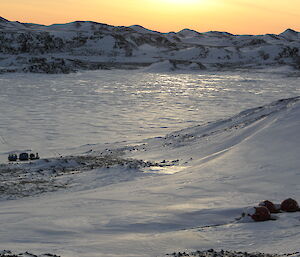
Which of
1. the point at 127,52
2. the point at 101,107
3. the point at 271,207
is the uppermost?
the point at 127,52

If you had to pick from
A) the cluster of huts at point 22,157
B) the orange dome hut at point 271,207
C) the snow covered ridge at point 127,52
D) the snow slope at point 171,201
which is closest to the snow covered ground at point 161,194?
the snow slope at point 171,201

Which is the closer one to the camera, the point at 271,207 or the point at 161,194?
the point at 271,207

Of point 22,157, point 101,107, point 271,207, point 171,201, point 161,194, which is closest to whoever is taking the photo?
point 271,207

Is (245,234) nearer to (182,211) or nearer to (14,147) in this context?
(182,211)

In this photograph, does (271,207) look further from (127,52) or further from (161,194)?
(127,52)

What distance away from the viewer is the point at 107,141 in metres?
17.8

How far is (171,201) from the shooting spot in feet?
25.9

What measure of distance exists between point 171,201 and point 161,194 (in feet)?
2.25

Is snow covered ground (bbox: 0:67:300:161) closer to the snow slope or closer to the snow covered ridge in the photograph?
the snow slope

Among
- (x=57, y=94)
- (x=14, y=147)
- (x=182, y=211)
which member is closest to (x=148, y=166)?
(x=182, y=211)

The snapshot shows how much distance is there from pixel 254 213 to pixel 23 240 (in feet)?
10.3

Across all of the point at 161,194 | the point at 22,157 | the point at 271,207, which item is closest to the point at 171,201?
the point at 161,194

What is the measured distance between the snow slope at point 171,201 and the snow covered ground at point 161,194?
15 millimetres

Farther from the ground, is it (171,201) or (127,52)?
(127,52)
